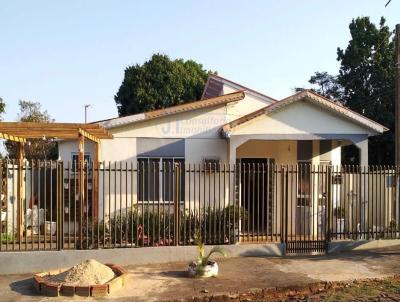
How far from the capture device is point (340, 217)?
1445 centimetres

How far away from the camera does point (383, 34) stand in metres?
29.8

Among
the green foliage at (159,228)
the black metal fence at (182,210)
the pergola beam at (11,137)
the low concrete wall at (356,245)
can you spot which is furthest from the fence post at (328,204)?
the pergola beam at (11,137)

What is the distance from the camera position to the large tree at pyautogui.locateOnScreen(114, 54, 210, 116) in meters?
34.9

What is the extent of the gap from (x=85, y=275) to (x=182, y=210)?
175 inches

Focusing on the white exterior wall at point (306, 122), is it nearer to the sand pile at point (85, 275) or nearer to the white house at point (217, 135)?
the white house at point (217, 135)

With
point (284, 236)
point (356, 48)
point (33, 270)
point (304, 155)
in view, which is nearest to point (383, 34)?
point (356, 48)

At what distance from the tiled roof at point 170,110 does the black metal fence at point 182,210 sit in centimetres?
171

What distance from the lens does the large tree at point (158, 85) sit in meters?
34.9

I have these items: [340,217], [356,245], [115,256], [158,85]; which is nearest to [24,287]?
[115,256]

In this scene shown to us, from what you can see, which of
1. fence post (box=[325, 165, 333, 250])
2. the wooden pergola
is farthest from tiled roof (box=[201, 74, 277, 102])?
the wooden pergola

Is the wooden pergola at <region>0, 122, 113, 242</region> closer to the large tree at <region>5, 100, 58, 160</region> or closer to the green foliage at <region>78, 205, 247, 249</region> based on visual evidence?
the green foliage at <region>78, 205, 247, 249</region>

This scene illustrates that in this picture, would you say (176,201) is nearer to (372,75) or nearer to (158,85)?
(372,75)

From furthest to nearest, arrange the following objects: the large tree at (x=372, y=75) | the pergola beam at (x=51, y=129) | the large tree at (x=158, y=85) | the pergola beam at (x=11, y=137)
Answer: the large tree at (x=158, y=85), the large tree at (x=372, y=75), the pergola beam at (x=11, y=137), the pergola beam at (x=51, y=129)

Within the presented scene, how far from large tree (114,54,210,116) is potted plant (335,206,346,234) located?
21.3 metres
